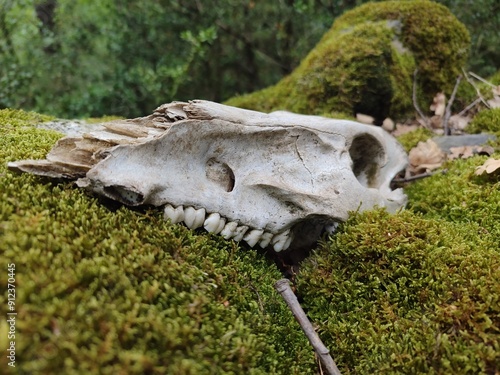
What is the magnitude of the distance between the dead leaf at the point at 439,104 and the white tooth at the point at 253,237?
3651 millimetres

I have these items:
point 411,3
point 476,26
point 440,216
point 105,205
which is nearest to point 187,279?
point 105,205

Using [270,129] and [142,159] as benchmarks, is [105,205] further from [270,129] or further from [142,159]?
[270,129]

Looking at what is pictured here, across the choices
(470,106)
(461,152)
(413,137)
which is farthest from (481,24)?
(461,152)

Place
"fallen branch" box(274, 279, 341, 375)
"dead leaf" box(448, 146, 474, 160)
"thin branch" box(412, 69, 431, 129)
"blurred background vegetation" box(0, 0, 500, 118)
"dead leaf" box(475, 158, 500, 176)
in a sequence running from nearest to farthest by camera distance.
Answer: "fallen branch" box(274, 279, 341, 375), "dead leaf" box(475, 158, 500, 176), "dead leaf" box(448, 146, 474, 160), "thin branch" box(412, 69, 431, 129), "blurred background vegetation" box(0, 0, 500, 118)

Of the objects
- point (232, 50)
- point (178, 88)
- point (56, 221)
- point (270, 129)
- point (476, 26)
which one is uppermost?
point (476, 26)

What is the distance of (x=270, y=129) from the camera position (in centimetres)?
276

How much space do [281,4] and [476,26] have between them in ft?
11.3

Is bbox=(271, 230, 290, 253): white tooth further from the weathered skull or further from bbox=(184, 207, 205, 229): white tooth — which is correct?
bbox=(184, 207, 205, 229): white tooth

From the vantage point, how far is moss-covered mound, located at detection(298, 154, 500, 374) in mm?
2018

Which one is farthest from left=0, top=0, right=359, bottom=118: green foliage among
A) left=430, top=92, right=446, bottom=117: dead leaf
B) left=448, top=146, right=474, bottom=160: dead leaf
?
left=448, top=146, right=474, bottom=160: dead leaf

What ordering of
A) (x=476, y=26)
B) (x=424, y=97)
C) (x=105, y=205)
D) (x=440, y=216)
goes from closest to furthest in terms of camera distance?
(x=105, y=205), (x=440, y=216), (x=424, y=97), (x=476, y=26)

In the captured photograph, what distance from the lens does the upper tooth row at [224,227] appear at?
7.89 ft

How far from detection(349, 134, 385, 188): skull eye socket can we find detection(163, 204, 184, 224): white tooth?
1706 millimetres

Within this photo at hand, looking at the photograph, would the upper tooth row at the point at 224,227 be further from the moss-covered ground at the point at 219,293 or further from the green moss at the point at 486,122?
the green moss at the point at 486,122
